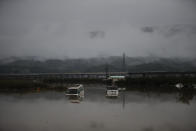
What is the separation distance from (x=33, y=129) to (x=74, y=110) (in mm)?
3058

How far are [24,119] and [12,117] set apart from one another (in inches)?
28.4

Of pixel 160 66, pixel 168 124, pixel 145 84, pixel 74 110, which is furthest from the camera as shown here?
pixel 160 66

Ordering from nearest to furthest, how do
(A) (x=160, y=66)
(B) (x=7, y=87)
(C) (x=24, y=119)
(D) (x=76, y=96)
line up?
1. (C) (x=24, y=119)
2. (D) (x=76, y=96)
3. (B) (x=7, y=87)
4. (A) (x=160, y=66)

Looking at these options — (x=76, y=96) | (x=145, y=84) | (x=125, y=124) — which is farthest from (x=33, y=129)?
(x=145, y=84)

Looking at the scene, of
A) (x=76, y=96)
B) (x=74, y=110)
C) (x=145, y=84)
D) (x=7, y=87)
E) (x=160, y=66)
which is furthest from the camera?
(x=160, y=66)

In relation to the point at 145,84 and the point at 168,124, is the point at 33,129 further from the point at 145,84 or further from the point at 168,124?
the point at 145,84

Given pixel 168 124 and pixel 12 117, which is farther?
pixel 12 117

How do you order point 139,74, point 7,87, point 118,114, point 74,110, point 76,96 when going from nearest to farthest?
point 118,114 < point 74,110 < point 76,96 < point 7,87 < point 139,74

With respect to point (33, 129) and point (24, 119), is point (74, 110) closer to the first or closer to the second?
point (24, 119)

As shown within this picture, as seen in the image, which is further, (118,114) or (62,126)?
(118,114)

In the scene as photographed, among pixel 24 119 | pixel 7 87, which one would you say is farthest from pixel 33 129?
pixel 7 87

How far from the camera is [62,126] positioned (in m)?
6.52

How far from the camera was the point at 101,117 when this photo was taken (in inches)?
303

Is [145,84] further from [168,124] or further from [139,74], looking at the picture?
[168,124]
